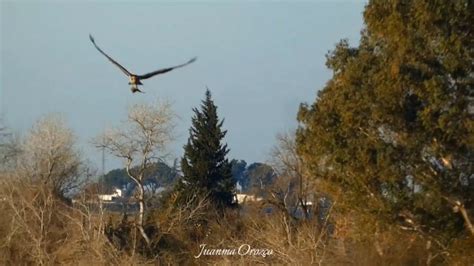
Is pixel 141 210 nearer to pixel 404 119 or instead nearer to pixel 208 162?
pixel 208 162

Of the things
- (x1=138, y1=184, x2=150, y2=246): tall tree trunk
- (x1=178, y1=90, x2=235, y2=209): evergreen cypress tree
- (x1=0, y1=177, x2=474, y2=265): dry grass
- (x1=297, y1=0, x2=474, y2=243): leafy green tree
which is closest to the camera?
(x1=297, y1=0, x2=474, y2=243): leafy green tree

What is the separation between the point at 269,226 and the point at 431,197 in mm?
18106

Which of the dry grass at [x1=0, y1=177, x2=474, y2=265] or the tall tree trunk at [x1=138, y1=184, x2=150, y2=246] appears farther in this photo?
the tall tree trunk at [x1=138, y1=184, x2=150, y2=246]

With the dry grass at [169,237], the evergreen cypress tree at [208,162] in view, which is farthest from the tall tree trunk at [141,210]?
the evergreen cypress tree at [208,162]

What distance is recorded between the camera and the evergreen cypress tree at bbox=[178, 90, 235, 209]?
177 ft

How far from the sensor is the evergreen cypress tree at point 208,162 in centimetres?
5397

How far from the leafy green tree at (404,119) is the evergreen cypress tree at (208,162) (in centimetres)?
3030

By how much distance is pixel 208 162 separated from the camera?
55844mm

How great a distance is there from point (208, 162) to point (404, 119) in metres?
35.3

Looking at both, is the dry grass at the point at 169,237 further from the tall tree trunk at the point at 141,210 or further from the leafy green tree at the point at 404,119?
the leafy green tree at the point at 404,119

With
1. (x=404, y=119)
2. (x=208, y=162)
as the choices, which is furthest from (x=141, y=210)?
(x=404, y=119)

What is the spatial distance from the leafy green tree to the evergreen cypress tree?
3030 cm

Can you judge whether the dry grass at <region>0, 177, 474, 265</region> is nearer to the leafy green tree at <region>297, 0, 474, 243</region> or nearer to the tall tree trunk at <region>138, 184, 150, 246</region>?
the tall tree trunk at <region>138, 184, 150, 246</region>

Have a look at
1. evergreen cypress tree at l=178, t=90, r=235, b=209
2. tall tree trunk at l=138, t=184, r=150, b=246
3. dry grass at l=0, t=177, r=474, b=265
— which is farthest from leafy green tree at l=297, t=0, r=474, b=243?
evergreen cypress tree at l=178, t=90, r=235, b=209
